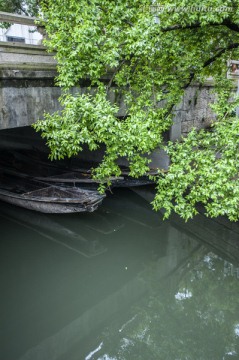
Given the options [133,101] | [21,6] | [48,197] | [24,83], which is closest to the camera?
[24,83]

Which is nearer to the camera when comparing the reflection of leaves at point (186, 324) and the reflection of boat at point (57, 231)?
the reflection of leaves at point (186, 324)

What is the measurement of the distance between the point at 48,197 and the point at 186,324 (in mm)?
5717

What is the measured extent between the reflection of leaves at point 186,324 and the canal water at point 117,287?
20 mm

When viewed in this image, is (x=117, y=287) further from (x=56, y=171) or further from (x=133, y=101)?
(x=56, y=171)

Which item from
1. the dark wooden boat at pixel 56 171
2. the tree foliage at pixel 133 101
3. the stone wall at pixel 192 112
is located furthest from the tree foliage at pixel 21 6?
the tree foliage at pixel 133 101

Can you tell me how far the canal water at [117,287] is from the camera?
18.8 feet

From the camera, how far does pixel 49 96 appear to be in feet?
24.1

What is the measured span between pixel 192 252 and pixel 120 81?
5.09 m

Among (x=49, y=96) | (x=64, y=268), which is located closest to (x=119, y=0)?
(x=49, y=96)

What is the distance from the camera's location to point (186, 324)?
20.4 ft

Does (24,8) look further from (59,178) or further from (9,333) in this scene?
(9,333)

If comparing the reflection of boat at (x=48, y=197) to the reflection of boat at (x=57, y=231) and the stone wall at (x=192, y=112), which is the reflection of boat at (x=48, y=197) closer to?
the reflection of boat at (x=57, y=231)

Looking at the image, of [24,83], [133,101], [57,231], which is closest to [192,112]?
[133,101]

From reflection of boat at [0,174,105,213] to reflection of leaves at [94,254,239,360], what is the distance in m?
3.39
